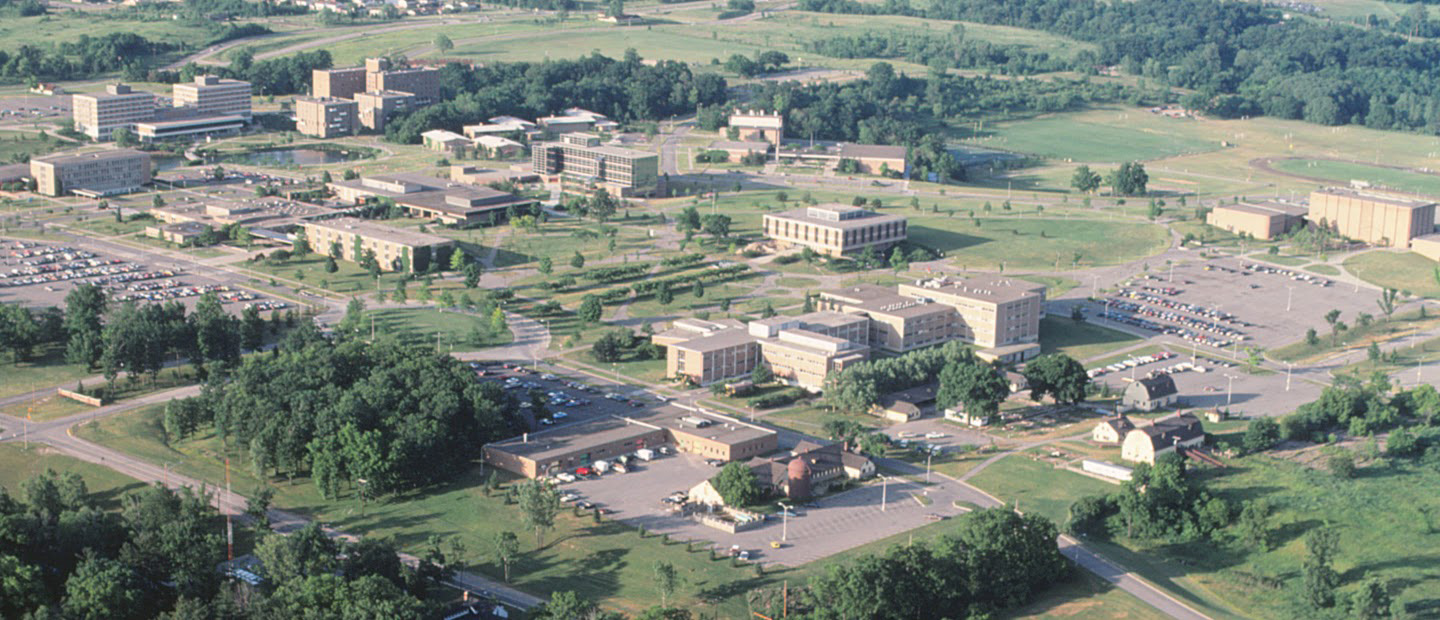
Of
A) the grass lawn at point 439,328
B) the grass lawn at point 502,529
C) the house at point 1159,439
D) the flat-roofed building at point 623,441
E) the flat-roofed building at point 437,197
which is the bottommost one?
the grass lawn at point 502,529

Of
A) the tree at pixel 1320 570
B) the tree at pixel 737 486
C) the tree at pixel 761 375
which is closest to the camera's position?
the tree at pixel 1320 570

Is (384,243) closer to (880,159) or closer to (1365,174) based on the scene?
(880,159)

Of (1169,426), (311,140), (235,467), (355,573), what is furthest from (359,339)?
(311,140)

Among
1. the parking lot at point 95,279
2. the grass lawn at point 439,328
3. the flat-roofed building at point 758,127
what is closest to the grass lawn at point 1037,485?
the grass lawn at point 439,328

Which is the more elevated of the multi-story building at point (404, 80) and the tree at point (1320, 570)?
the multi-story building at point (404, 80)

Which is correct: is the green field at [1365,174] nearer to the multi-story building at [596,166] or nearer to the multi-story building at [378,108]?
the multi-story building at [596,166]

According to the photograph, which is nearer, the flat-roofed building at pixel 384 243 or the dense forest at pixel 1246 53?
the flat-roofed building at pixel 384 243

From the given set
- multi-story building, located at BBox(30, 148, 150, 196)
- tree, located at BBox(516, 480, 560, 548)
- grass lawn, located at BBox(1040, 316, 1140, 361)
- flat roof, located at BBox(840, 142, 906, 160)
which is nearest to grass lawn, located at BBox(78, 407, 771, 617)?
tree, located at BBox(516, 480, 560, 548)

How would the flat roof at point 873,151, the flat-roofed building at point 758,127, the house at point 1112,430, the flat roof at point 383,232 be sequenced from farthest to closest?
the flat-roofed building at point 758,127 < the flat roof at point 873,151 < the flat roof at point 383,232 < the house at point 1112,430
